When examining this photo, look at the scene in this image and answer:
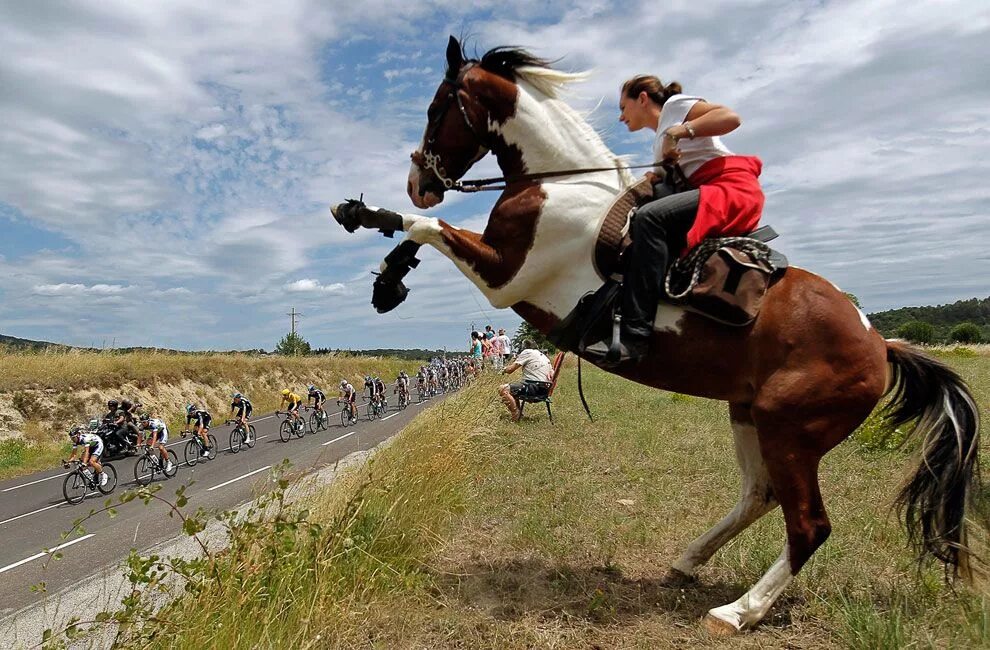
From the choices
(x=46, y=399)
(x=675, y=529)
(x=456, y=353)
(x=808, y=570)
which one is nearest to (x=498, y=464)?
(x=675, y=529)

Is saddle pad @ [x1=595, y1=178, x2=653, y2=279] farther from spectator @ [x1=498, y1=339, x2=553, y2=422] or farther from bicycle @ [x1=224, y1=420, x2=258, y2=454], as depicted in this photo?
bicycle @ [x1=224, y1=420, x2=258, y2=454]

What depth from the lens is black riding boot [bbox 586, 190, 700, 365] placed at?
3.63m

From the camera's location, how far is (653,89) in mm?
4195

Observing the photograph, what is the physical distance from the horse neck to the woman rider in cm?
44

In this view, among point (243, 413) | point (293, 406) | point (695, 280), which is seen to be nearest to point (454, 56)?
point (695, 280)

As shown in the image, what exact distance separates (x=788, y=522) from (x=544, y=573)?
1661mm

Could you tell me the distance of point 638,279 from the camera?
365 centimetres

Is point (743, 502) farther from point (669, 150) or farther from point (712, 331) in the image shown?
point (669, 150)

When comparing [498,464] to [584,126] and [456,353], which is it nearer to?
[584,126]

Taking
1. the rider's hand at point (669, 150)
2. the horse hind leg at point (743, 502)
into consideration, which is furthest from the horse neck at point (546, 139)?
the horse hind leg at point (743, 502)

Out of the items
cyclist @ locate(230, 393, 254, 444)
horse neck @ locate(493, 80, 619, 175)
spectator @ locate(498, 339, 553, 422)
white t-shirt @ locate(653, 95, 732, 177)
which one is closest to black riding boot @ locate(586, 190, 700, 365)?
white t-shirt @ locate(653, 95, 732, 177)

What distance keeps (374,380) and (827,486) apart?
32.3 metres

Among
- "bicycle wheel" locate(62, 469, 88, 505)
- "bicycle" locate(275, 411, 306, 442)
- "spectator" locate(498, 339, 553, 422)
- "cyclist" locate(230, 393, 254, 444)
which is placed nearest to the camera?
"spectator" locate(498, 339, 553, 422)

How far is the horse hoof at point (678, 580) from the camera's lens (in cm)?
438
